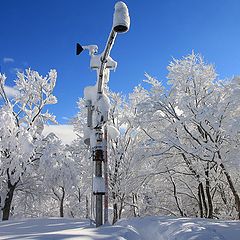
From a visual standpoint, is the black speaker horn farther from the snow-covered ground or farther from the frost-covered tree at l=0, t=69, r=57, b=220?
the frost-covered tree at l=0, t=69, r=57, b=220

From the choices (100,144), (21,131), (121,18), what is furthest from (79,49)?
(21,131)

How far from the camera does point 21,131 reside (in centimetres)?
1698

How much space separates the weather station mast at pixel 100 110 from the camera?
18.3 feet

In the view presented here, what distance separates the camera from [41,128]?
21.6 metres

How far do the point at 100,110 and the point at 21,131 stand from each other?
1184 centimetres

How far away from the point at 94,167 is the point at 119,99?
16.3 metres

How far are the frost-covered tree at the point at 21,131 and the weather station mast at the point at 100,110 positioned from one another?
400 inches

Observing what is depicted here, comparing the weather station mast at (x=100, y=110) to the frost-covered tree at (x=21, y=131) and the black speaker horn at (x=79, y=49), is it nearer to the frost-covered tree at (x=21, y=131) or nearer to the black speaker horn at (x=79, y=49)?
the black speaker horn at (x=79, y=49)

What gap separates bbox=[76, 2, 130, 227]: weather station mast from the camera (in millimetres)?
5574

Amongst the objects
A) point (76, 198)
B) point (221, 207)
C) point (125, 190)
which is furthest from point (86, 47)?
point (76, 198)

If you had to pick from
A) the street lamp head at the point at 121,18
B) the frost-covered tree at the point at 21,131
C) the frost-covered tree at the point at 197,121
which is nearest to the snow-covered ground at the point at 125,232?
the street lamp head at the point at 121,18

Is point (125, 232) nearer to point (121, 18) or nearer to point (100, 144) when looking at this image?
point (100, 144)

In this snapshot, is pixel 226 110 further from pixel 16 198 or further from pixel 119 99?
pixel 16 198

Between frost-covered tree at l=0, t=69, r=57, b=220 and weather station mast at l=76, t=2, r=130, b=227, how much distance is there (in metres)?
10.2
